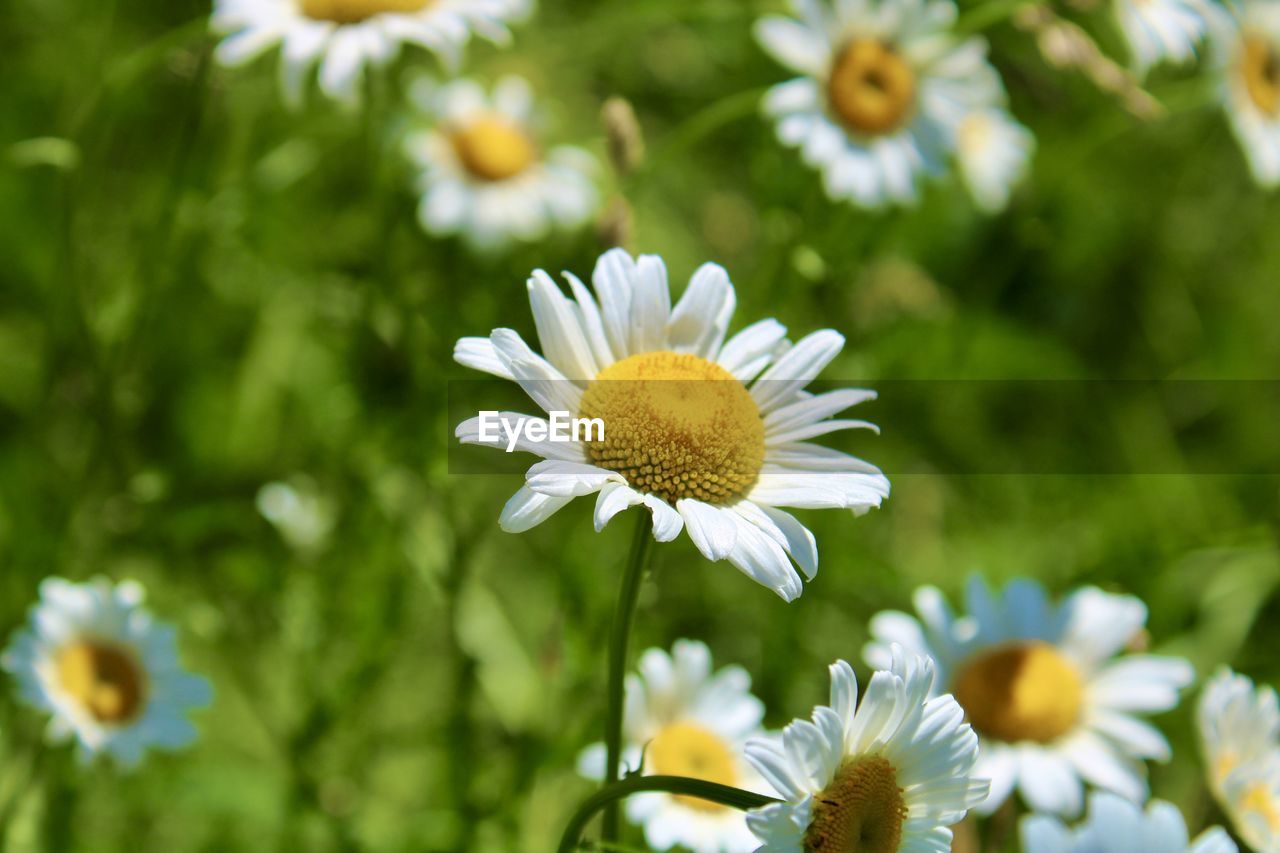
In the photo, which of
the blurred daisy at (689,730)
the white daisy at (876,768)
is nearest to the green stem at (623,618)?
the white daisy at (876,768)

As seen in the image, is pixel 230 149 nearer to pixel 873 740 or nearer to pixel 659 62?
pixel 659 62

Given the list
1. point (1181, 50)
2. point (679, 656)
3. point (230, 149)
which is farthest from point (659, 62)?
point (679, 656)

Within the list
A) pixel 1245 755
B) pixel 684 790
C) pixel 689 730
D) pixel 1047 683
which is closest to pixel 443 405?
pixel 689 730

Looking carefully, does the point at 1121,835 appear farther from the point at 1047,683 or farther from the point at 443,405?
the point at 443,405

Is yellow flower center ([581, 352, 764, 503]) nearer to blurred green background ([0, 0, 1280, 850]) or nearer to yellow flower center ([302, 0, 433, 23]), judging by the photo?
blurred green background ([0, 0, 1280, 850])

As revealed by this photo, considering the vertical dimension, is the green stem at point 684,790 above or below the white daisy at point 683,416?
below

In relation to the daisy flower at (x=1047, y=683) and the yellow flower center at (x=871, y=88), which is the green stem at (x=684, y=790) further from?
the yellow flower center at (x=871, y=88)
